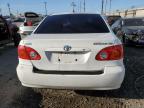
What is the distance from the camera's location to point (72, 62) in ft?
14.5

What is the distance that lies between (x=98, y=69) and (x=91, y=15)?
169cm

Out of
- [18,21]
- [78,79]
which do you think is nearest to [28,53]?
[78,79]

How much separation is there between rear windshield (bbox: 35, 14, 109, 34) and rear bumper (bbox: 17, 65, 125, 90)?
92 cm

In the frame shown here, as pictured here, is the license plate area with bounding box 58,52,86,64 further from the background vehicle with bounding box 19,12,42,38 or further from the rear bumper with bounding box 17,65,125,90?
the background vehicle with bounding box 19,12,42,38

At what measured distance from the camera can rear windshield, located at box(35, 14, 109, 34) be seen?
5.17 metres

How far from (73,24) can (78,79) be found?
1395mm

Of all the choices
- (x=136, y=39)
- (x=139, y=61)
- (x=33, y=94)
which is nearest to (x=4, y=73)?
(x=33, y=94)

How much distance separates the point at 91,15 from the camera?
5785mm

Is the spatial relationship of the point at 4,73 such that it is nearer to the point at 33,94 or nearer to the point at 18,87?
the point at 18,87

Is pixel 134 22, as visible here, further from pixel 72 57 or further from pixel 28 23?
pixel 72 57

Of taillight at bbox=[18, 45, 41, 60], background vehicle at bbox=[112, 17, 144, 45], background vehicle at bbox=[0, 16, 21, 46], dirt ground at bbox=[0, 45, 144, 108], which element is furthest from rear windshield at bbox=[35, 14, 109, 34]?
background vehicle at bbox=[112, 17, 144, 45]

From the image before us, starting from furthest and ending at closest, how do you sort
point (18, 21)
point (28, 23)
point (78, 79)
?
point (18, 21), point (28, 23), point (78, 79)

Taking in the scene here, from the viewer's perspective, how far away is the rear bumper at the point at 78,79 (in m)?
4.41

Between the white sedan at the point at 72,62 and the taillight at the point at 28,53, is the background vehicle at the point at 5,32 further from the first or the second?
the white sedan at the point at 72,62
